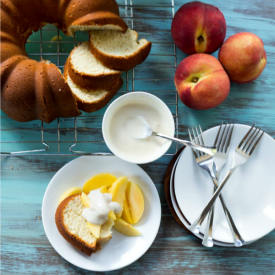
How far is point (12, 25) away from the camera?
121 centimetres

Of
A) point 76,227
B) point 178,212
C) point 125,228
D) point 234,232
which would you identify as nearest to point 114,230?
point 125,228

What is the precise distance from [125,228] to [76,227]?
197 mm

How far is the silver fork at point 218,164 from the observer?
133 centimetres

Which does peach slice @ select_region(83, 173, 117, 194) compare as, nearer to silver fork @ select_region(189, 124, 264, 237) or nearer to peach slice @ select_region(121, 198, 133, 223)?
peach slice @ select_region(121, 198, 133, 223)

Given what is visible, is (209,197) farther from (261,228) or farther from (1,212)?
(1,212)

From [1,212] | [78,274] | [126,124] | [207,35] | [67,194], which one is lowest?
[78,274]

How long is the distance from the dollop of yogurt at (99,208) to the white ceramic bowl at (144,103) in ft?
0.60

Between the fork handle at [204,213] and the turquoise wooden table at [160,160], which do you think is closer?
the fork handle at [204,213]

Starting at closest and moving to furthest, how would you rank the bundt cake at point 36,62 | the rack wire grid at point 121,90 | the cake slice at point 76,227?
the bundt cake at point 36,62
the cake slice at point 76,227
the rack wire grid at point 121,90

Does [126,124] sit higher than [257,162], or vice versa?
[126,124]

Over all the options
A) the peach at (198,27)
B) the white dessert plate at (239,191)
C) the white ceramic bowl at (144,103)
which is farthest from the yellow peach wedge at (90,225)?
the peach at (198,27)

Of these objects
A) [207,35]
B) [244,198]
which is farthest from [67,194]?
[207,35]

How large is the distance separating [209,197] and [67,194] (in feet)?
1.94

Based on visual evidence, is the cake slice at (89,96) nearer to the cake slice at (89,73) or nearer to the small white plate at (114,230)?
the cake slice at (89,73)
